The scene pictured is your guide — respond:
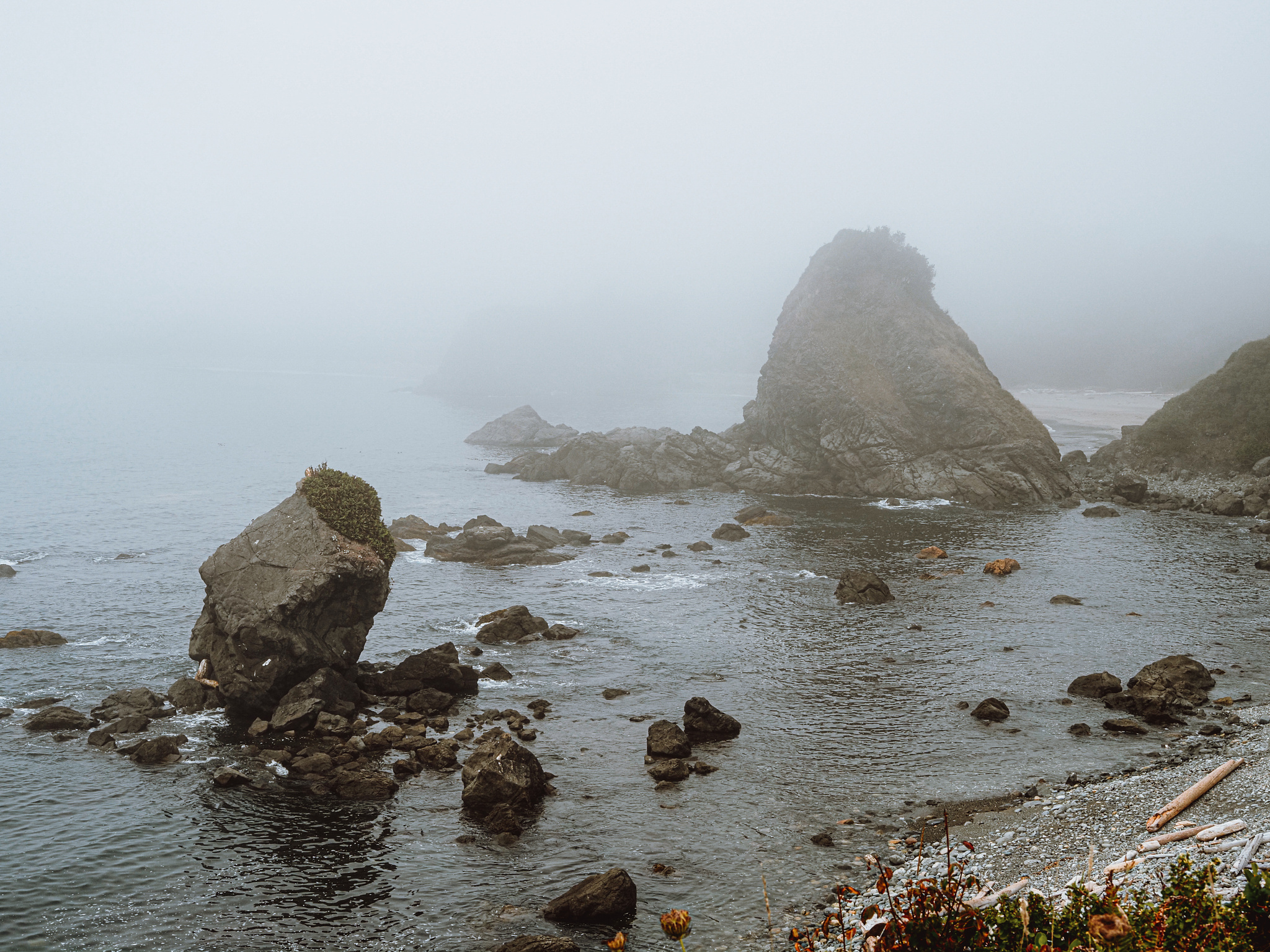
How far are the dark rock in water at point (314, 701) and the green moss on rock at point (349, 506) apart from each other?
6.46m

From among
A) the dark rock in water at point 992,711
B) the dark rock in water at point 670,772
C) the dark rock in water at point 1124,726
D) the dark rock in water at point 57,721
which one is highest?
the dark rock in water at point 1124,726

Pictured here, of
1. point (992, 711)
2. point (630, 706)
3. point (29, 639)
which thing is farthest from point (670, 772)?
point (29, 639)

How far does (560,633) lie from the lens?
160 feet

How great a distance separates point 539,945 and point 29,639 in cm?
4072

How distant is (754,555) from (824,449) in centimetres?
3819

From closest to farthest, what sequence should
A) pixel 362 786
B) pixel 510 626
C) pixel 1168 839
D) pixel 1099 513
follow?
pixel 1168 839 → pixel 362 786 → pixel 510 626 → pixel 1099 513

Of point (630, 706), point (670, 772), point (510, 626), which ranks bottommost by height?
point (630, 706)

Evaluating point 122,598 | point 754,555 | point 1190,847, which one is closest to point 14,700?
point 122,598

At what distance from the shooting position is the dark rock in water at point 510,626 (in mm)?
47844

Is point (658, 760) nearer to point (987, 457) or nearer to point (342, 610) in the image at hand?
point (342, 610)

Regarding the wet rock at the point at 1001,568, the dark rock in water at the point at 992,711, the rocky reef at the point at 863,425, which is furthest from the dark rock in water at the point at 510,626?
the rocky reef at the point at 863,425

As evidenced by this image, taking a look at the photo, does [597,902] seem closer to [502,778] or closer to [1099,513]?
[502,778]

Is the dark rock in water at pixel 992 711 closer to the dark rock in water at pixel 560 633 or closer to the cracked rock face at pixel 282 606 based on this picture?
the dark rock in water at pixel 560 633

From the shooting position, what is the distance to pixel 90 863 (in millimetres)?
24688
